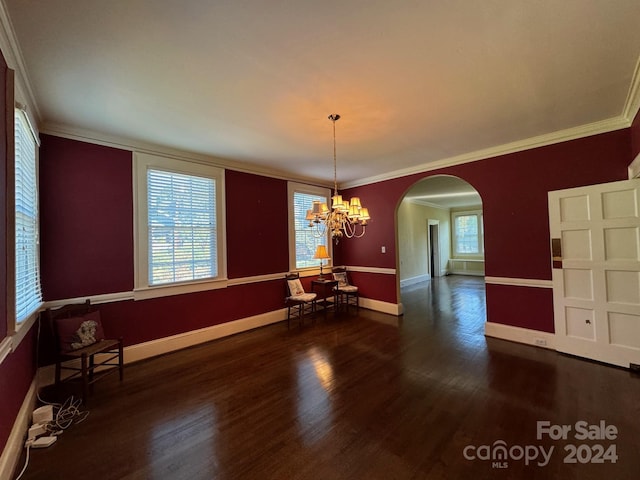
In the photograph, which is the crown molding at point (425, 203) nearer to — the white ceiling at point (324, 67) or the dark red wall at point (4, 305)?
the white ceiling at point (324, 67)

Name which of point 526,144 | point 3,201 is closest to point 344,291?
point 526,144

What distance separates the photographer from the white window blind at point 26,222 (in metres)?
2.05

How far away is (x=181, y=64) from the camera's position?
77.7 inches

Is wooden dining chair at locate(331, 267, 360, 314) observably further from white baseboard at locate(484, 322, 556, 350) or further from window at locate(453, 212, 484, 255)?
window at locate(453, 212, 484, 255)

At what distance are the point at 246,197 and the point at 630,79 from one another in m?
4.56

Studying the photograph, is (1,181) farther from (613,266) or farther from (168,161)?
(613,266)

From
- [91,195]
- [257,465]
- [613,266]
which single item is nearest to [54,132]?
[91,195]

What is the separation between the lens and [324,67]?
6.62ft

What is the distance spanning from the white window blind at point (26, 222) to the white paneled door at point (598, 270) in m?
5.40

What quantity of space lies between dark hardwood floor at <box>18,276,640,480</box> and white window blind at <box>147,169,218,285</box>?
1129 mm

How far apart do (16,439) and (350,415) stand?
2393 mm

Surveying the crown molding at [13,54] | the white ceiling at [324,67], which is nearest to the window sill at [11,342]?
the crown molding at [13,54]

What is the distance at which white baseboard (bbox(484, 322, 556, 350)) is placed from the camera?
3.43 m

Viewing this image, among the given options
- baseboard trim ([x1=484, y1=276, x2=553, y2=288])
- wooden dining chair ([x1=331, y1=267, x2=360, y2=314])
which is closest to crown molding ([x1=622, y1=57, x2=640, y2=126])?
baseboard trim ([x1=484, y1=276, x2=553, y2=288])
